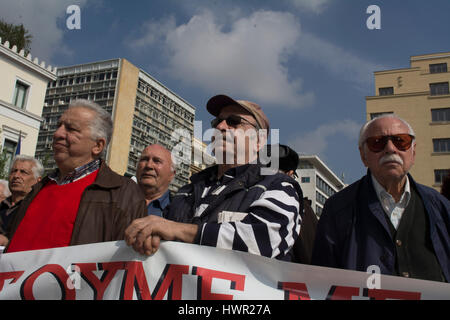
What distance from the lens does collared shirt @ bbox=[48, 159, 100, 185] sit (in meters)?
2.69

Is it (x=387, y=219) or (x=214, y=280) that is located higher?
(x=387, y=219)

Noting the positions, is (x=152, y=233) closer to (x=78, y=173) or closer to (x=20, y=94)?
(x=78, y=173)

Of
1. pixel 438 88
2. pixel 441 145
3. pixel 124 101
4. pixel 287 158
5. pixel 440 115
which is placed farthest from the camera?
pixel 124 101

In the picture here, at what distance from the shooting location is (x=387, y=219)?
93.3 inches

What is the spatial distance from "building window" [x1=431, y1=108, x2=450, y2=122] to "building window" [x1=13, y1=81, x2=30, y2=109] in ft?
108

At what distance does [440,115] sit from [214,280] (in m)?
37.7

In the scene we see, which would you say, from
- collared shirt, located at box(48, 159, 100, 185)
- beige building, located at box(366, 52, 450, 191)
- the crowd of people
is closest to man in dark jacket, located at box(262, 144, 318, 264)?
the crowd of people

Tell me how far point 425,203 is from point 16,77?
104 ft

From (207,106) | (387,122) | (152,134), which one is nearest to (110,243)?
(207,106)

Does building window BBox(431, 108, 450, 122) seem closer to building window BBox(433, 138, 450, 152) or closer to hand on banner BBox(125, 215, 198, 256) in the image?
building window BBox(433, 138, 450, 152)

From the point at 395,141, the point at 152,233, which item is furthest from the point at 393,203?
the point at 152,233

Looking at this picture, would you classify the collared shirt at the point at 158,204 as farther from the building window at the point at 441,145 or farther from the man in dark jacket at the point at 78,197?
the building window at the point at 441,145

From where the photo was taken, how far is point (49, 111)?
8381 centimetres
